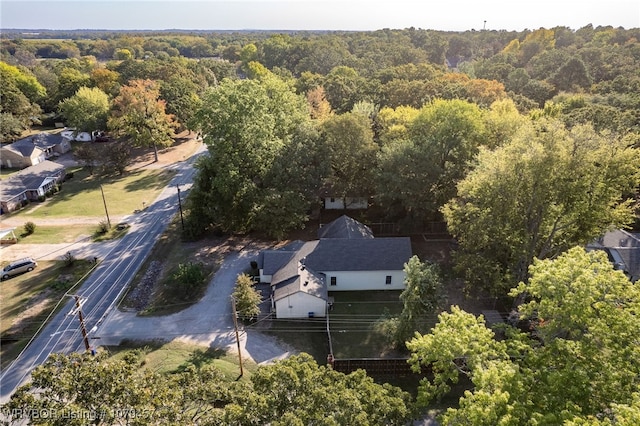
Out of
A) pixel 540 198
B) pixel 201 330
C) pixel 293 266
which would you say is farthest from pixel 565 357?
pixel 201 330

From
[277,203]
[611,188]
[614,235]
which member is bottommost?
[614,235]

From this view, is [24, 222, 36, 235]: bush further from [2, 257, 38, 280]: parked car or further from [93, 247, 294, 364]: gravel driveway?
[93, 247, 294, 364]: gravel driveway

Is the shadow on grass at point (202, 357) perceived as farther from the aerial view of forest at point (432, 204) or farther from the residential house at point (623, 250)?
the residential house at point (623, 250)

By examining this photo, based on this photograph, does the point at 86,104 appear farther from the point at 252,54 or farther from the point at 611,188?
the point at 611,188

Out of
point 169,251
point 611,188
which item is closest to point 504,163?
Answer: point 611,188

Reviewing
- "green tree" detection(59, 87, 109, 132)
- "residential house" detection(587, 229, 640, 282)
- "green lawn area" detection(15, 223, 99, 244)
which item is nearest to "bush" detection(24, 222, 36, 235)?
"green lawn area" detection(15, 223, 99, 244)

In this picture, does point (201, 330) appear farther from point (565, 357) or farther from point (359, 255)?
point (565, 357)

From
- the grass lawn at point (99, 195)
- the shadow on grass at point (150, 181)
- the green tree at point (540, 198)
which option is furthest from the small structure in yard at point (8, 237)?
the green tree at point (540, 198)
